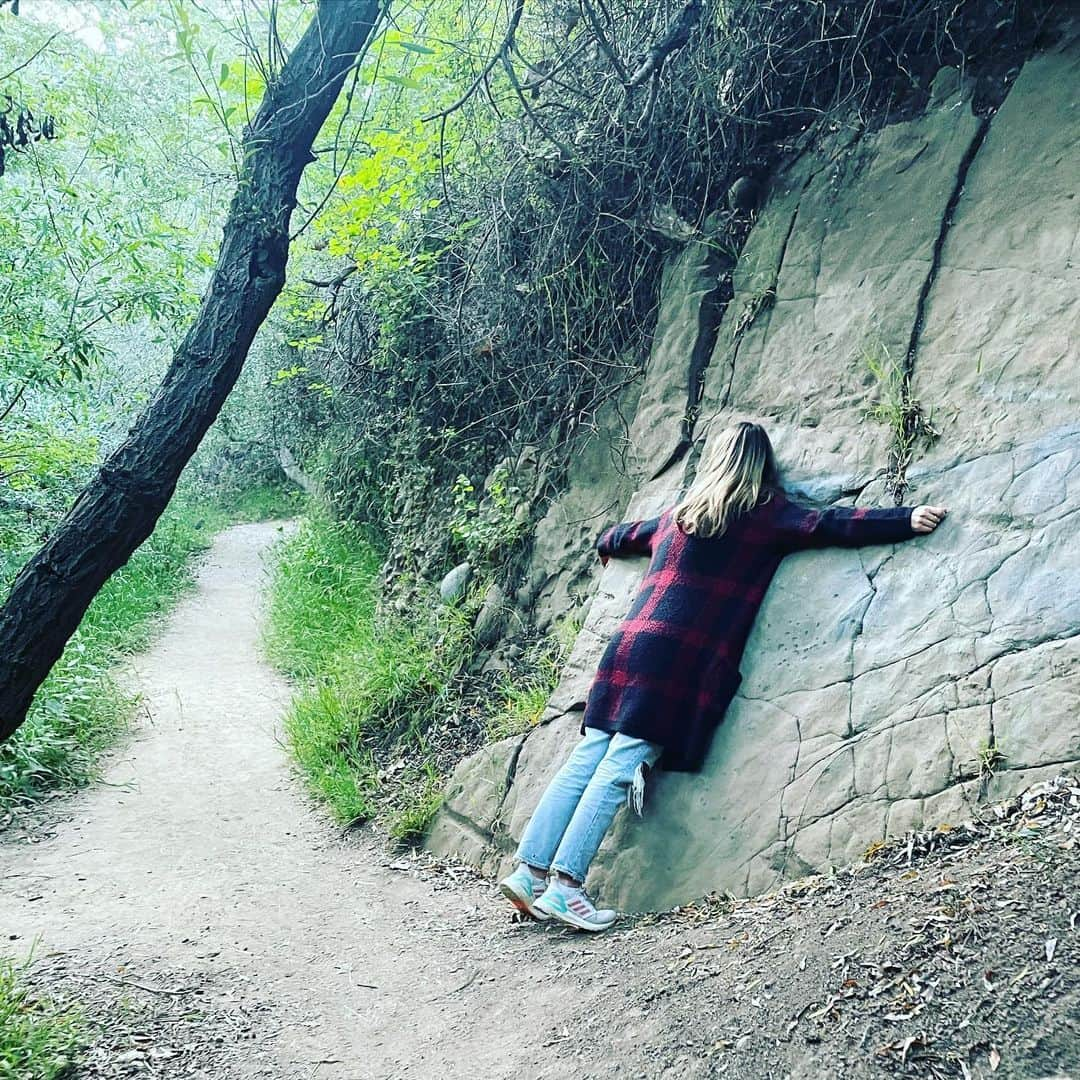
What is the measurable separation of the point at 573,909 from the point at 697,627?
123 centimetres

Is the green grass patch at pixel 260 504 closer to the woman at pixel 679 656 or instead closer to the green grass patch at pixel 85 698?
the green grass patch at pixel 85 698

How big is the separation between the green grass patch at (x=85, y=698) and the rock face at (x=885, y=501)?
2.86 metres

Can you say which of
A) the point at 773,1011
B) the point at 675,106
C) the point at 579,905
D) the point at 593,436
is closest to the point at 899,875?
the point at 773,1011

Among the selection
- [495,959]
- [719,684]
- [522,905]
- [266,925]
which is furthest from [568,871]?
[266,925]

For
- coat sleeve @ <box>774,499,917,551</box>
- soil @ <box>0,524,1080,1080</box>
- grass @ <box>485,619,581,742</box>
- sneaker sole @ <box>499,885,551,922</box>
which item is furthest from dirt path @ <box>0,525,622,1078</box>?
coat sleeve @ <box>774,499,917,551</box>

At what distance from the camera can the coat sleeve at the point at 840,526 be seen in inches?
150

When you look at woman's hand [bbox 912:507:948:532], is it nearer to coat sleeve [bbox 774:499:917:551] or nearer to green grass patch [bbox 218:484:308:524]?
coat sleeve [bbox 774:499:917:551]

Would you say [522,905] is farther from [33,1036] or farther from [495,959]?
[33,1036]

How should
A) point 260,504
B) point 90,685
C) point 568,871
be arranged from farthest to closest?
point 260,504 → point 90,685 → point 568,871

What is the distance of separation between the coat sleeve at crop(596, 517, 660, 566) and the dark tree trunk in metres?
1.98

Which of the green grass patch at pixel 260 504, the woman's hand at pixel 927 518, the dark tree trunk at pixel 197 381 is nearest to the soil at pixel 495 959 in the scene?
the woman's hand at pixel 927 518

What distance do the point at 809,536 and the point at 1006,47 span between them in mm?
2406

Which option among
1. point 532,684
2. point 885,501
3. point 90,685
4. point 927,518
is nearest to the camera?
point 927,518

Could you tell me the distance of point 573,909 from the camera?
382cm
